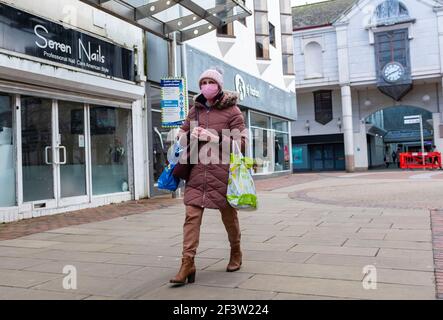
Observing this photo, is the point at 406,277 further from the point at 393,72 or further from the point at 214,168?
the point at 393,72

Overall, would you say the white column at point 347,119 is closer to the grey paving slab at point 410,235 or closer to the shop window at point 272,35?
the shop window at point 272,35

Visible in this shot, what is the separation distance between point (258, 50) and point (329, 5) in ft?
54.7

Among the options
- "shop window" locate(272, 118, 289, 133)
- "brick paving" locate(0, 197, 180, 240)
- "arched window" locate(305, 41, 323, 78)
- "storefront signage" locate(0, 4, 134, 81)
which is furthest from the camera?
"arched window" locate(305, 41, 323, 78)

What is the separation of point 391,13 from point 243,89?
1615cm

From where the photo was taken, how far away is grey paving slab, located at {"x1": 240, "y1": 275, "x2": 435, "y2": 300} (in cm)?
352

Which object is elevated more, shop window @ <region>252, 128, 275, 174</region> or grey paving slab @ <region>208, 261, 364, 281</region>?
shop window @ <region>252, 128, 275, 174</region>

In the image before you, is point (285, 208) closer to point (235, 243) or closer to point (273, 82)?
point (235, 243)

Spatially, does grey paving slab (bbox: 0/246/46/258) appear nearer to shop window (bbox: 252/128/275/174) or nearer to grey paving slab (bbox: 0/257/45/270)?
grey paving slab (bbox: 0/257/45/270)

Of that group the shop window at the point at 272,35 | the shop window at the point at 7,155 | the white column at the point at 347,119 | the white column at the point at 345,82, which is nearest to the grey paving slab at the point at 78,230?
the shop window at the point at 7,155

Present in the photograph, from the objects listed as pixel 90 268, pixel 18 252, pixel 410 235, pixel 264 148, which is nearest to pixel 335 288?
pixel 90 268

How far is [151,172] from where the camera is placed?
12258 millimetres

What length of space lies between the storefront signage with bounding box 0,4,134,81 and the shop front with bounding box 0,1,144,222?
0.06 ft

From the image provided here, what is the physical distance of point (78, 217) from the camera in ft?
28.8

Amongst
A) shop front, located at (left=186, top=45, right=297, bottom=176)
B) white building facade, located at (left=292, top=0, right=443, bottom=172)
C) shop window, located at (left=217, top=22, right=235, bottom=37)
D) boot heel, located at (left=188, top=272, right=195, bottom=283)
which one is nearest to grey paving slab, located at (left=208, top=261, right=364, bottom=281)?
boot heel, located at (left=188, top=272, right=195, bottom=283)
